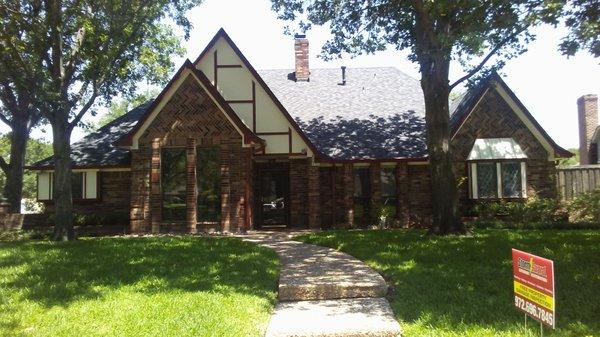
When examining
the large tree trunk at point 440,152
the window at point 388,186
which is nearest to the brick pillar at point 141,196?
the window at point 388,186

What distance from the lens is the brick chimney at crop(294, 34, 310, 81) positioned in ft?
72.2

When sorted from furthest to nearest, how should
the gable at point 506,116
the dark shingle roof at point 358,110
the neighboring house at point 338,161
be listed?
1. the dark shingle roof at point 358,110
2. the gable at point 506,116
3. the neighboring house at point 338,161

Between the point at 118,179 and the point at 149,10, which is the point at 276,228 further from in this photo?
the point at 149,10

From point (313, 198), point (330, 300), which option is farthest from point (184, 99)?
point (330, 300)

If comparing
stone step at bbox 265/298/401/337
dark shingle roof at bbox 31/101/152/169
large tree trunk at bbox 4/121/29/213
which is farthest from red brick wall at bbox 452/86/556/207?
large tree trunk at bbox 4/121/29/213

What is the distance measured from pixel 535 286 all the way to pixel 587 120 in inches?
1131

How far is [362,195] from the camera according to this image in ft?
59.8

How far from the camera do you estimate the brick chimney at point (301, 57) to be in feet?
72.2

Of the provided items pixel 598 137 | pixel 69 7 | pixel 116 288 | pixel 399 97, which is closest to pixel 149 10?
Result: pixel 69 7

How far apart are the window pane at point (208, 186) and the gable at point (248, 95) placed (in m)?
2.61

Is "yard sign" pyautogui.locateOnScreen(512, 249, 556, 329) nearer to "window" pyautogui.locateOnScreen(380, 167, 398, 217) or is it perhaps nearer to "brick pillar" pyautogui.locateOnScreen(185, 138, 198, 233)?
"brick pillar" pyautogui.locateOnScreen(185, 138, 198, 233)

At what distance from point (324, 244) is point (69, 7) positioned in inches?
398

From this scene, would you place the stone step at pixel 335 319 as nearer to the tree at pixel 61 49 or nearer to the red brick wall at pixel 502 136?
the tree at pixel 61 49

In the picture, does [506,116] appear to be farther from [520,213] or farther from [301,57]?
[301,57]
